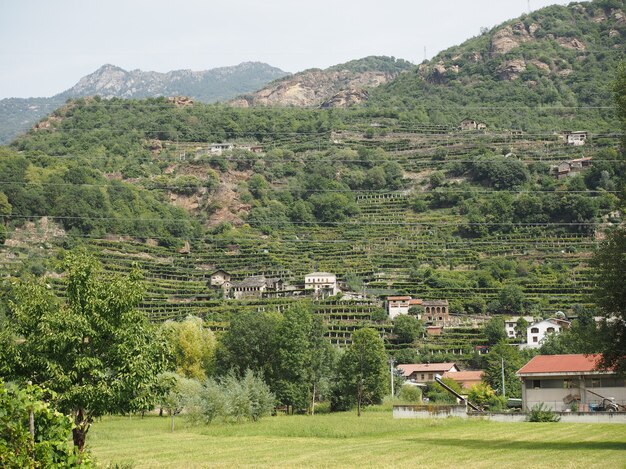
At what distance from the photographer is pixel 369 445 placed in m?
32.9

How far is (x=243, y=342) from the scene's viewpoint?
214 ft

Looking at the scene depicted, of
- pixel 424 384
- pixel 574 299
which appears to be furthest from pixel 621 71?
pixel 574 299

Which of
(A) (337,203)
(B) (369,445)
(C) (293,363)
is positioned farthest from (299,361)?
(A) (337,203)

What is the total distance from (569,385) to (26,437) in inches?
1693

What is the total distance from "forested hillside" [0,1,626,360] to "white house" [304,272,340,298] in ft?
7.44

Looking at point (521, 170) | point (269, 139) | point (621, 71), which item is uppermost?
point (269, 139)

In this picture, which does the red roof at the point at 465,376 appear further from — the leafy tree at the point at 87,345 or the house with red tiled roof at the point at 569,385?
the leafy tree at the point at 87,345

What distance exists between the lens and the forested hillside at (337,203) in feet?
341

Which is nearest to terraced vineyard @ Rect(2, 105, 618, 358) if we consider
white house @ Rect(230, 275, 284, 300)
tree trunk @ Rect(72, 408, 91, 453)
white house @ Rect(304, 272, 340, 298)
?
white house @ Rect(230, 275, 284, 300)

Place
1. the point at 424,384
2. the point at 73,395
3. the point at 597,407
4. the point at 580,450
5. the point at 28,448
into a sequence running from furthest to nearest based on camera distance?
the point at 424,384 → the point at 597,407 → the point at 580,450 → the point at 73,395 → the point at 28,448

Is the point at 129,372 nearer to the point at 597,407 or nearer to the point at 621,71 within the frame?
the point at 621,71

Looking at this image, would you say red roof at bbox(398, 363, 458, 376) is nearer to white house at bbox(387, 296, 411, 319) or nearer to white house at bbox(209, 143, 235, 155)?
white house at bbox(387, 296, 411, 319)

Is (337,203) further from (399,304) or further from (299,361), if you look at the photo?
(299,361)

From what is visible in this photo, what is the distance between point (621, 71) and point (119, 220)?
102770 mm
